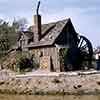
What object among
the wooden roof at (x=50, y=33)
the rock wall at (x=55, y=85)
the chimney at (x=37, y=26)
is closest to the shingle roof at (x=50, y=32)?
the wooden roof at (x=50, y=33)

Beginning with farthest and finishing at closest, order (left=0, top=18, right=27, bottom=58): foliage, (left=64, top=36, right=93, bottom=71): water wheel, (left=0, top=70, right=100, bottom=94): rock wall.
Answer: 1. (left=0, top=18, right=27, bottom=58): foliage
2. (left=64, top=36, right=93, bottom=71): water wheel
3. (left=0, top=70, right=100, bottom=94): rock wall

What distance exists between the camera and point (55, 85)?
3453cm

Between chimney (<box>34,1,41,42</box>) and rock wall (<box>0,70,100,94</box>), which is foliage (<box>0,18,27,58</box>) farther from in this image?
rock wall (<box>0,70,100,94</box>)

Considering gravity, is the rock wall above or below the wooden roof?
below

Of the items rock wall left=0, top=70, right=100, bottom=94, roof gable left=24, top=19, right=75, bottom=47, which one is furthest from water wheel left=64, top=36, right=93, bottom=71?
rock wall left=0, top=70, right=100, bottom=94

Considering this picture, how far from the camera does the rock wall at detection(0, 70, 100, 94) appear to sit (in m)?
33.3

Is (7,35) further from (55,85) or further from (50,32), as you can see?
(55,85)

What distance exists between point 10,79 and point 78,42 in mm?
15788

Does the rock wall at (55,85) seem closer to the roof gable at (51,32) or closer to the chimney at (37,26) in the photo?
the roof gable at (51,32)

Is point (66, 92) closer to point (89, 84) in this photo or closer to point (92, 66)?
point (89, 84)

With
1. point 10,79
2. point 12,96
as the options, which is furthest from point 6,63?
point 12,96

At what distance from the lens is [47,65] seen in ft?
150

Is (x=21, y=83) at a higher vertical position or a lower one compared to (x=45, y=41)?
lower

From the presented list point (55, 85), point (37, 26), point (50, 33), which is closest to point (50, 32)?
point (50, 33)
